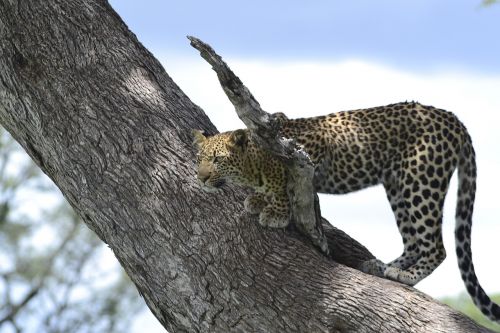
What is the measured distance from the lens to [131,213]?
7496 mm

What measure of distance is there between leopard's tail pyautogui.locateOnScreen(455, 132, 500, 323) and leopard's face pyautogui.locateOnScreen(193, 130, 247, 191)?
6.64 feet

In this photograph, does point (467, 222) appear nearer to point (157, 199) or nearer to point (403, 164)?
point (403, 164)

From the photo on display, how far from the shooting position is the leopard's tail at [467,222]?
8141mm

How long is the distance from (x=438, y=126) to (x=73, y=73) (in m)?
2.83

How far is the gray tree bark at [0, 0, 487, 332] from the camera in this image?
23.6 ft

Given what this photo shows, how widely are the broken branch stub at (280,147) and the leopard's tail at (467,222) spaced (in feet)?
4.28

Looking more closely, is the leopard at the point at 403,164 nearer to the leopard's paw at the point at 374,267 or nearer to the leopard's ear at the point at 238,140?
the leopard's paw at the point at 374,267

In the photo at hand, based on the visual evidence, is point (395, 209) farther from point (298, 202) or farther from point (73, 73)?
point (73, 73)

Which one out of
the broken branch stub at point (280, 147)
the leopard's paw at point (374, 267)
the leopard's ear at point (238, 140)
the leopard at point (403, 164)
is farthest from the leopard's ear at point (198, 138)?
the leopard's paw at point (374, 267)

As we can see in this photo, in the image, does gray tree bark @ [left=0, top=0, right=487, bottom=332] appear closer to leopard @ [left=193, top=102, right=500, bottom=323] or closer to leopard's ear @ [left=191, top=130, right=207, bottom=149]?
leopard's ear @ [left=191, top=130, right=207, bottom=149]

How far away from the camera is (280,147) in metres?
6.82

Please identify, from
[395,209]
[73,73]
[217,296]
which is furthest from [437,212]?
[73,73]

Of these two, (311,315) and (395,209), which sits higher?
(395,209)

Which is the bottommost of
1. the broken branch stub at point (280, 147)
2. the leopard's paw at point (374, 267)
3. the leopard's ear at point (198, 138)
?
the leopard's paw at point (374, 267)
